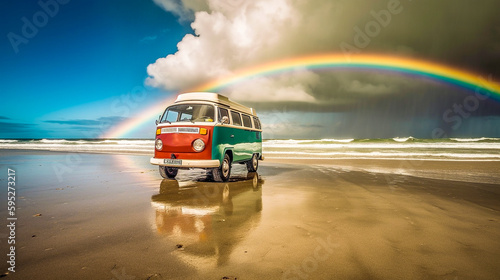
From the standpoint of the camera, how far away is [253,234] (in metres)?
3.51

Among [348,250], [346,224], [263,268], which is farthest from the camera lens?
[346,224]

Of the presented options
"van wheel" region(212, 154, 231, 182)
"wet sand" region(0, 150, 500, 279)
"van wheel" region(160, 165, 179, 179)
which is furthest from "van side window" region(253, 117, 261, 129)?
"wet sand" region(0, 150, 500, 279)

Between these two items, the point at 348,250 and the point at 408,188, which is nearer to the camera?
the point at 348,250

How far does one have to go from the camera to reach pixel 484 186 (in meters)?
7.61

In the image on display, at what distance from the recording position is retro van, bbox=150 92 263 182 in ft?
24.0

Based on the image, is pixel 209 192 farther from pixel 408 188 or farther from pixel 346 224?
pixel 408 188

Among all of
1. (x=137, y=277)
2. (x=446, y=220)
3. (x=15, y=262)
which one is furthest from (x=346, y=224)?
(x=15, y=262)

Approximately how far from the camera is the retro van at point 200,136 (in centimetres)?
730

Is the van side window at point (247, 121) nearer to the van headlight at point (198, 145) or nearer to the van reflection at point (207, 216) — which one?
the van headlight at point (198, 145)

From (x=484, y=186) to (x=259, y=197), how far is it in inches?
273

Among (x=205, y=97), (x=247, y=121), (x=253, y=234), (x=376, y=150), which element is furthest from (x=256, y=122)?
(x=376, y=150)

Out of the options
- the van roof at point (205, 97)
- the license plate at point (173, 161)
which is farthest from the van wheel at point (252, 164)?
the license plate at point (173, 161)

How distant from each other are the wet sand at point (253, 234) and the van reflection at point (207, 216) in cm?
2

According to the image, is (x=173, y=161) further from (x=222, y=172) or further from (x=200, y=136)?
(x=222, y=172)
